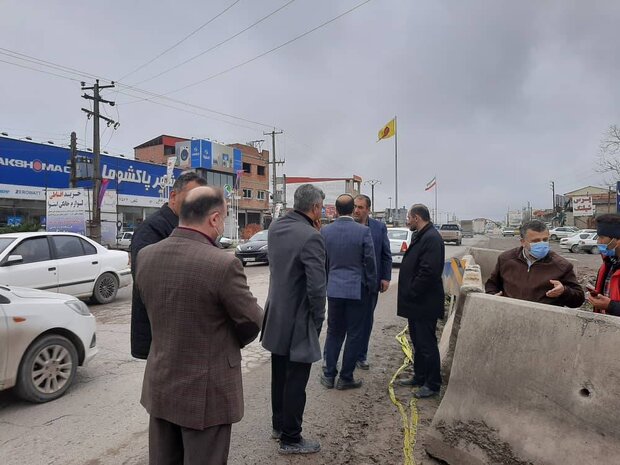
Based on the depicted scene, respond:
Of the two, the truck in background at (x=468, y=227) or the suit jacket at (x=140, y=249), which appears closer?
the suit jacket at (x=140, y=249)

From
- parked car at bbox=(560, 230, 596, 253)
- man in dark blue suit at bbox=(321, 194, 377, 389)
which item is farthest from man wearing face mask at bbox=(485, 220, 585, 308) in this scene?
parked car at bbox=(560, 230, 596, 253)

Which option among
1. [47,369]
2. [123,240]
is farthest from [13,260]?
[123,240]

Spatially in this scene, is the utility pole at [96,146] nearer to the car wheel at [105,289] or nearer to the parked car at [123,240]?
the parked car at [123,240]

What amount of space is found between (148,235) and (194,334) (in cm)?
127

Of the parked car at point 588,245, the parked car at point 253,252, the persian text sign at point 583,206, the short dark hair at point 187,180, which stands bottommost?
the parked car at point 588,245

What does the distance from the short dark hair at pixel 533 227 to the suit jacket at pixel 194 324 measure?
8.83ft

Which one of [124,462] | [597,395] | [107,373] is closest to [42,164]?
[107,373]

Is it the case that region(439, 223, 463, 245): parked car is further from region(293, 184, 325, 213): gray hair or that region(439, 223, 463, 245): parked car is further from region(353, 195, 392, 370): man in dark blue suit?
region(293, 184, 325, 213): gray hair

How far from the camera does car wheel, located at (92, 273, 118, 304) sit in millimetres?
9031

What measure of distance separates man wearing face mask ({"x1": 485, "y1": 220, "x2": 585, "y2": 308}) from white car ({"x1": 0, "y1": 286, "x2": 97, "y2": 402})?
4.16 metres

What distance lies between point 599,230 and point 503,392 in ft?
5.44

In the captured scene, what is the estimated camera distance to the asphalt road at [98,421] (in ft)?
10.4

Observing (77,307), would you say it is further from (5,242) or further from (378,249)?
(5,242)

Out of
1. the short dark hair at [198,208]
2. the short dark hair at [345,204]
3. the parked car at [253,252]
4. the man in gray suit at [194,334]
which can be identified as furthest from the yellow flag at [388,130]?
the man in gray suit at [194,334]
